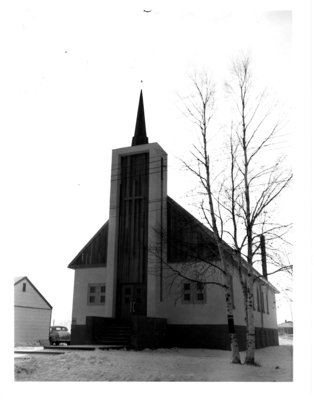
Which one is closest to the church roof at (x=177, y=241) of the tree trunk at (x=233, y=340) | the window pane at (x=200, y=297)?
the window pane at (x=200, y=297)

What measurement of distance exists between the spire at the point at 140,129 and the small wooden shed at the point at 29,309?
382cm

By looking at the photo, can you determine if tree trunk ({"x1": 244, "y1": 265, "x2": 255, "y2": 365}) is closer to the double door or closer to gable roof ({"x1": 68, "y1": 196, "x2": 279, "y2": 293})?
gable roof ({"x1": 68, "y1": 196, "x2": 279, "y2": 293})

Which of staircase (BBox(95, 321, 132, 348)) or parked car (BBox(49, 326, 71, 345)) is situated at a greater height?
staircase (BBox(95, 321, 132, 348))

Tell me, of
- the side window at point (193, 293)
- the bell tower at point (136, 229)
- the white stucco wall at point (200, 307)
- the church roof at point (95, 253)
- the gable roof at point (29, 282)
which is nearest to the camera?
the gable roof at point (29, 282)

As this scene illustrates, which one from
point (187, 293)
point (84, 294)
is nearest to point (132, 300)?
point (187, 293)

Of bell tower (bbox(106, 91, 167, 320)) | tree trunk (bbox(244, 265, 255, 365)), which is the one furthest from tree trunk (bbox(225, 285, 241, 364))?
bell tower (bbox(106, 91, 167, 320))

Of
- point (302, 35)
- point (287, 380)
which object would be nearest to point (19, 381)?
point (287, 380)

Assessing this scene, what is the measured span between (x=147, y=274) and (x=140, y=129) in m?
4.37

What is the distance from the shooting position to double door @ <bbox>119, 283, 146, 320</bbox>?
10992 mm

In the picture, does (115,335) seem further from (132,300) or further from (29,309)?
(29,309)

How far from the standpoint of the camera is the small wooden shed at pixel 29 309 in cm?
582

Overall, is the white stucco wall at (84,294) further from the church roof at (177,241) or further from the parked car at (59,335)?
the parked car at (59,335)

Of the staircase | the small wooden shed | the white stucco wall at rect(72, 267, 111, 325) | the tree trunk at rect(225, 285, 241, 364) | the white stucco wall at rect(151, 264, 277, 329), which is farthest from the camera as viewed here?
the white stucco wall at rect(72, 267, 111, 325)

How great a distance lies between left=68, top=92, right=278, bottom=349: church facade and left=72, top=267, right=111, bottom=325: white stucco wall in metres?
0.03
